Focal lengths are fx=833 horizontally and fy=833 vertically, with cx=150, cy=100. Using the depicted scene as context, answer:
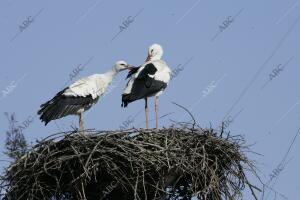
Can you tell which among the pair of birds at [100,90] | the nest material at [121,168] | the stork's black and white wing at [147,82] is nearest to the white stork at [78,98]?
the pair of birds at [100,90]

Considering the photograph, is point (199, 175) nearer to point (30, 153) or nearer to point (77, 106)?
point (30, 153)

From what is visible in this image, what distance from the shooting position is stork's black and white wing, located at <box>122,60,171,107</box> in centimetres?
1067

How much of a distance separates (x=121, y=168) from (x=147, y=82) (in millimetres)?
2158

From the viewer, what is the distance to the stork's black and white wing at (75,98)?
1076cm

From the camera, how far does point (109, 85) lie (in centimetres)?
1155

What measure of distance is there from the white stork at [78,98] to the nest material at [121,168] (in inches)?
67.1

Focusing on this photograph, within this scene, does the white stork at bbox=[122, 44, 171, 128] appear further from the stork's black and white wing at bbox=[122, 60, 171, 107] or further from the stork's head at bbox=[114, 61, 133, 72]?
the stork's head at bbox=[114, 61, 133, 72]

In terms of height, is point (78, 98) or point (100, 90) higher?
point (100, 90)

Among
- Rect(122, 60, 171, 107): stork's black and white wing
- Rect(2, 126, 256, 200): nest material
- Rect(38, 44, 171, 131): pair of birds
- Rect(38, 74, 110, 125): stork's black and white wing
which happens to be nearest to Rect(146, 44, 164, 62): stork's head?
Rect(38, 44, 171, 131): pair of birds

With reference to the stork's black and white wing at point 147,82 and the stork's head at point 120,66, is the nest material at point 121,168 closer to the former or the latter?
the stork's black and white wing at point 147,82

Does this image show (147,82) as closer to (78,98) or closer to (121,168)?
(78,98)

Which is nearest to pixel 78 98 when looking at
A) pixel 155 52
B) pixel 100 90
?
pixel 100 90

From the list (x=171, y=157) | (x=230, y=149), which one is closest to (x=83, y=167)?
(x=171, y=157)

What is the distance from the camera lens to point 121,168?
8.91 meters
